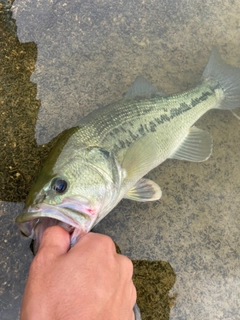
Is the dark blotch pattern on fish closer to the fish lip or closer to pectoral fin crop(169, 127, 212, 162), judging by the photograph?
pectoral fin crop(169, 127, 212, 162)

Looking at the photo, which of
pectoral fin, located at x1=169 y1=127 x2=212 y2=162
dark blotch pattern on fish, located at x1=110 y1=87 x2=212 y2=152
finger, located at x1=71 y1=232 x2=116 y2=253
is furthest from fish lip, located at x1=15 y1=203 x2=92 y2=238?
pectoral fin, located at x1=169 y1=127 x2=212 y2=162

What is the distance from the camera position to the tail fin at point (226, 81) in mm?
2488

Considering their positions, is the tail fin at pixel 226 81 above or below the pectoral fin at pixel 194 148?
above

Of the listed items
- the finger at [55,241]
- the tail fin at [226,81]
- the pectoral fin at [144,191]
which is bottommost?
the pectoral fin at [144,191]

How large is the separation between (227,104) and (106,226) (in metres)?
1.28

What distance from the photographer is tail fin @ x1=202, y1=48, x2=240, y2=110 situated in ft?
8.16

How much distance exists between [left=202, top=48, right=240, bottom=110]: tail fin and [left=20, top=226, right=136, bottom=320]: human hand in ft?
5.10

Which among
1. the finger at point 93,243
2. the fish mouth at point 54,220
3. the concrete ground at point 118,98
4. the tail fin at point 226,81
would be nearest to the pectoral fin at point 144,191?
the concrete ground at point 118,98

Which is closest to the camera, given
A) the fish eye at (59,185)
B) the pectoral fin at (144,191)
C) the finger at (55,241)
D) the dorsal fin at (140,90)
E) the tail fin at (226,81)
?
the finger at (55,241)

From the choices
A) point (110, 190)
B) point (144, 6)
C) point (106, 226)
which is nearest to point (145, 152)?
point (110, 190)

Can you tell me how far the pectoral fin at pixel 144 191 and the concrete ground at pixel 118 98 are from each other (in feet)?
0.59

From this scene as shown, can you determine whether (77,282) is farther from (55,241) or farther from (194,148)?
Answer: (194,148)

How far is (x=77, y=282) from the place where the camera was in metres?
1.30

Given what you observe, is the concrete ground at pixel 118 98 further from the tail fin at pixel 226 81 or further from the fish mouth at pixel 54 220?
the fish mouth at pixel 54 220
